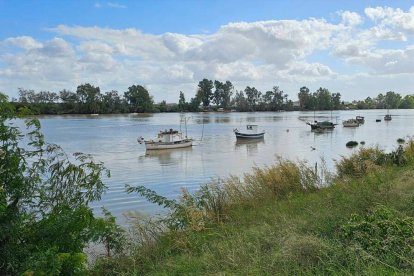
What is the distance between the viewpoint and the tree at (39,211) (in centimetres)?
528

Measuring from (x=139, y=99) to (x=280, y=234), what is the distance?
614ft

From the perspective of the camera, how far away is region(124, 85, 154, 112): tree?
187 metres

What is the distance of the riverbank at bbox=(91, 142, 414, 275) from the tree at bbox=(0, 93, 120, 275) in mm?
1116

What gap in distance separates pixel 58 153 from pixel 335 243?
15.7 ft

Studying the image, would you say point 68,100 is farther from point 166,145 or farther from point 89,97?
point 166,145

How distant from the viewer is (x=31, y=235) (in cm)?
582

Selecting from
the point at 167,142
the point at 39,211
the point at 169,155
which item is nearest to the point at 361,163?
the point at 39,211

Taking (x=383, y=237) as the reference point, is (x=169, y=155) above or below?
below

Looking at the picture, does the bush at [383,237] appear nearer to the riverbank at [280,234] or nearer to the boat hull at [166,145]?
the riverbank at [280,234]

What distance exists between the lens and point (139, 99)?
18975cm

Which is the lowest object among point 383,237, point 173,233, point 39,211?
point 173,233

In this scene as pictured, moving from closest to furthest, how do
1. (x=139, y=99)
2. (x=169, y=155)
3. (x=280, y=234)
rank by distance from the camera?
(x=280, y=234), (x=169, y=155), (x=139, y=99)

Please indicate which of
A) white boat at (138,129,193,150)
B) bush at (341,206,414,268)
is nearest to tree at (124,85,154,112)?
white boat at (138,129,193,150)

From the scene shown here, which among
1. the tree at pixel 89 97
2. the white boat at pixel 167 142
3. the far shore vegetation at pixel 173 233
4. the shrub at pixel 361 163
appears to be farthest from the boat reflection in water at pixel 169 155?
the tree at pixel 89 97
